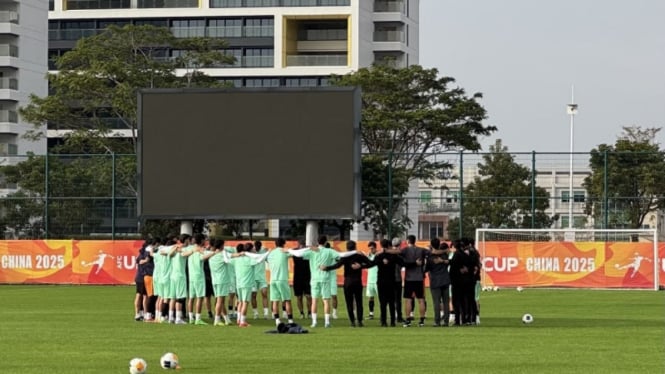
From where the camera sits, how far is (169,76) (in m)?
76.9

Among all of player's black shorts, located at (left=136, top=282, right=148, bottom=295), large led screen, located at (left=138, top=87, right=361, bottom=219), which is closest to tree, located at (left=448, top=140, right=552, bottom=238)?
large led screen, located at (left=138, top=87, right=361, bottom=219)

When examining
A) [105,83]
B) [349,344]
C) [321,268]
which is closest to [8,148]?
[105,83]

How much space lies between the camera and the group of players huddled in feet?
94.4

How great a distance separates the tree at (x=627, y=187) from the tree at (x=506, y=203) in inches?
81.6

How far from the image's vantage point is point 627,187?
52.8m

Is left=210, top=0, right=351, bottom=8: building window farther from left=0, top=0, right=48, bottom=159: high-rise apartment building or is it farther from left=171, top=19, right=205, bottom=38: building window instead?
left=0, top=0, right=48, bottom=159: high-rise apartment building

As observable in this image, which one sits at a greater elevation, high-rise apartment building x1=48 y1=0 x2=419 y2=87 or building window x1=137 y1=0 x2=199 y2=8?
building window x1=137 y1=0 x2=199 y2=8

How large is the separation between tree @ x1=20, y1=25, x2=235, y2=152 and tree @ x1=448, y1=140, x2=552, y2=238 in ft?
80.3

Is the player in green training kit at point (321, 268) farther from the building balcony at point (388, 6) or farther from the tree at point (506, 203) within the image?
the building balcony at point (388, 6)

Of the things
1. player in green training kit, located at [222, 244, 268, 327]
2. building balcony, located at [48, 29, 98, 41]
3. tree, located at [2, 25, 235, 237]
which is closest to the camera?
player in green training kit, located at [222, 244, 268, 327]

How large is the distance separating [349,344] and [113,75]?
54.4 meters

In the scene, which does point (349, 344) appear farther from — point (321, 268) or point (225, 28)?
point (225, 28)

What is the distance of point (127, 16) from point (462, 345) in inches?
3509

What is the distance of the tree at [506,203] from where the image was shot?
177 ft
